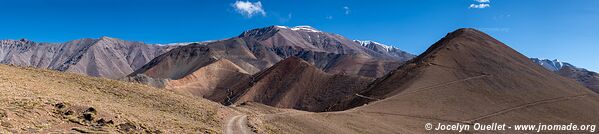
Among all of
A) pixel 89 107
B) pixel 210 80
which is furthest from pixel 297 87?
pixel 89 107

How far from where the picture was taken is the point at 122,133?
997 inches

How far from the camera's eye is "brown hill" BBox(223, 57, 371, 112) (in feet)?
441

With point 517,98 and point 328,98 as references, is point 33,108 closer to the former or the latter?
point 517,98

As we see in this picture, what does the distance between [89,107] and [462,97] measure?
63484 millimetres

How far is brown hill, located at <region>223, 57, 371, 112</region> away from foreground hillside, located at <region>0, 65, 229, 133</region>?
280 ft

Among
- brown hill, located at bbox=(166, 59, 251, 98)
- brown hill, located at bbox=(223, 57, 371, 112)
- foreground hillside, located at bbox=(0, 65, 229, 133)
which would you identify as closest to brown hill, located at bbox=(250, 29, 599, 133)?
foreground hillside, located at bbox=(0, 65, 229, 133)

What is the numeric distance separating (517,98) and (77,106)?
6958 centimetres

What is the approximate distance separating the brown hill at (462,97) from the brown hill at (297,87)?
3525 centimetres

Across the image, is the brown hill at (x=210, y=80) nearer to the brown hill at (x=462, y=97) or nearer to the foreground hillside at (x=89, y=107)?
the brown hill at (x=462, y=97)

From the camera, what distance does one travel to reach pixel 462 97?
3118 inches

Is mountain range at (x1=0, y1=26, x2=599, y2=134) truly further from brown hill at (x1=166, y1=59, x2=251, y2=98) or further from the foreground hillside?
brown hill at (x1=166, y1=59, x2=251, y2=98)

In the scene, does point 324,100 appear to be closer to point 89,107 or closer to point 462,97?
point 462,97

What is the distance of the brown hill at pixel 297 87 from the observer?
441 ft

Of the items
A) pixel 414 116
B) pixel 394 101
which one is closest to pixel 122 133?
pixel 414 116
